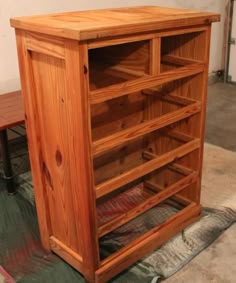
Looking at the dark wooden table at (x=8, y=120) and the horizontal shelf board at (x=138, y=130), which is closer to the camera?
the horizontal shelf board at (x=138, y=130)

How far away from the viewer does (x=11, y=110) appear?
2.24 meters

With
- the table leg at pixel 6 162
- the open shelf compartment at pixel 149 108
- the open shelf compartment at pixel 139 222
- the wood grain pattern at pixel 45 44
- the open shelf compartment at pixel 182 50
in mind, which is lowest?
the open shelf compartment at pixel 139 222

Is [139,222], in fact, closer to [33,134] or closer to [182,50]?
[33,134]

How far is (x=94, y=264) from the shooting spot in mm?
1579

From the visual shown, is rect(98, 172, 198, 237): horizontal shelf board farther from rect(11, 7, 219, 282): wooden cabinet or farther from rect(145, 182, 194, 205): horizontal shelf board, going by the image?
rect(145, 182, 194, 205): horizontal shelf board

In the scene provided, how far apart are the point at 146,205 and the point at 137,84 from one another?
58cm

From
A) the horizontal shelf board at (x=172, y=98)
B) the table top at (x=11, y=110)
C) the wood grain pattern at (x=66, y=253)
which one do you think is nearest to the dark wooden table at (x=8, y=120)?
the table top at (x=11, y=110)

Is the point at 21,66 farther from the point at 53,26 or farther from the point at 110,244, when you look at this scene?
the point at 110,244

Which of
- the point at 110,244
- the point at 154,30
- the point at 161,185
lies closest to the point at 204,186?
the point at 161,185

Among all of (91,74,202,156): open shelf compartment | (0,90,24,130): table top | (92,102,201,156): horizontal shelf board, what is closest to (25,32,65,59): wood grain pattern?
(92,102,201,156): horizontal shelf board

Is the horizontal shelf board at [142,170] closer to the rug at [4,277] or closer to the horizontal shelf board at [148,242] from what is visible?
the horizontal shelf board at [148,242]

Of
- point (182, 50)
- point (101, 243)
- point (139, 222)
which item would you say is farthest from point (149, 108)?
point (101, 243)

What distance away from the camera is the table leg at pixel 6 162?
6.91 feet

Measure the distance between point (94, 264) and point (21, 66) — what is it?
0.83 m
